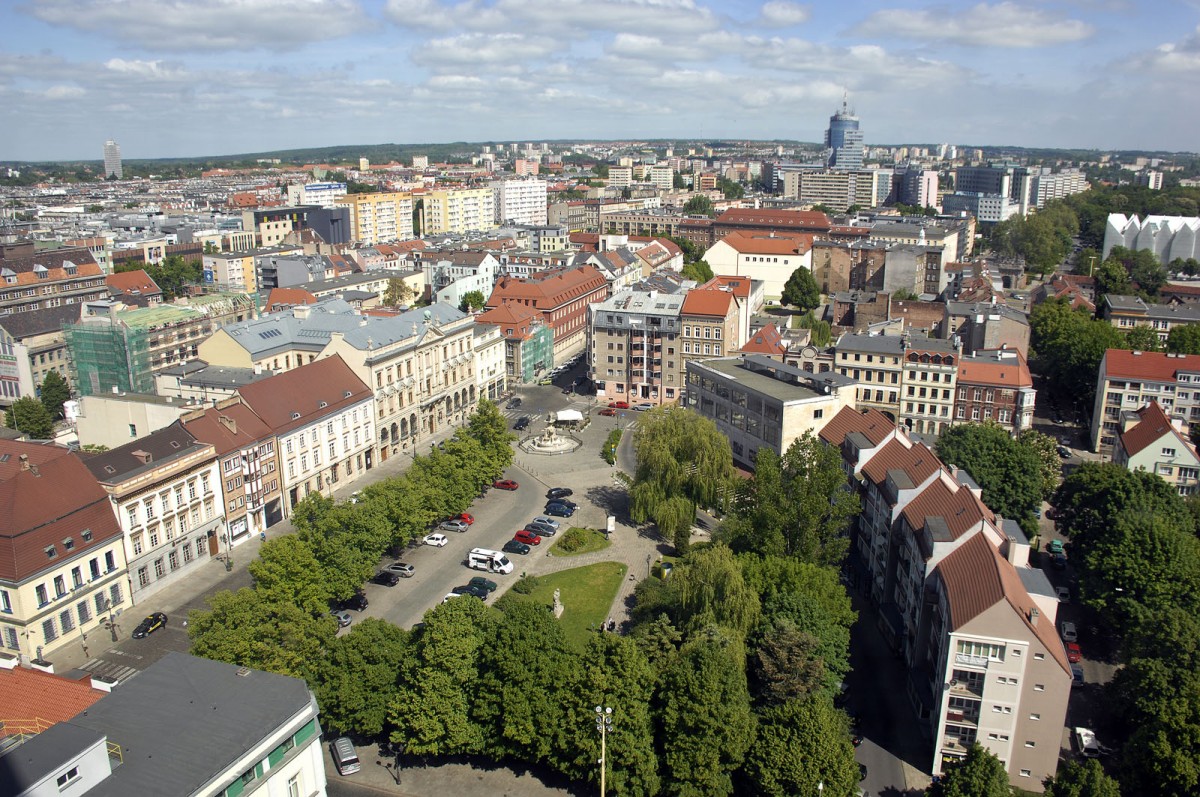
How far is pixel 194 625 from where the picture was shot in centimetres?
4109

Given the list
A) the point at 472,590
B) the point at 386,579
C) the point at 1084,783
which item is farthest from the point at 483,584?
the point at 1084,783

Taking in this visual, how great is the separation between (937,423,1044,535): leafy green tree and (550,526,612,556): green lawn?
83.6 feet

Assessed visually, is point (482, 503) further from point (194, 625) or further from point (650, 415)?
point (194, 625)

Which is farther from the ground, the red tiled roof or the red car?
the red tiled roof

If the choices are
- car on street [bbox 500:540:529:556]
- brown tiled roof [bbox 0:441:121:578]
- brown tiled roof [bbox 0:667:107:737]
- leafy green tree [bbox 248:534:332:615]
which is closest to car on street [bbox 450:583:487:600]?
car on street [bbox 500:540:529:556]

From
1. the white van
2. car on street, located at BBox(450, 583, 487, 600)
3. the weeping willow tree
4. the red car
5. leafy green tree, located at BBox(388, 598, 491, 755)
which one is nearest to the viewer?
leafy green tree, located at BBox(388, 598, 491, 755)

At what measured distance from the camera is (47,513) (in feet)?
162

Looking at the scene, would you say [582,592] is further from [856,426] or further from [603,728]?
[856,426]

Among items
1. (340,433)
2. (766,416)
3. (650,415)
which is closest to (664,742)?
(650,415)

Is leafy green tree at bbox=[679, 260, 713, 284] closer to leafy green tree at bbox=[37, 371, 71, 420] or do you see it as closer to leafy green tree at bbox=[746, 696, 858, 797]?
leafy green tree at bbox=[37, 371, 71, 420]

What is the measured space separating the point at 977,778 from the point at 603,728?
1494cm

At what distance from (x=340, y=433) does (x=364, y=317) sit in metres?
17.3

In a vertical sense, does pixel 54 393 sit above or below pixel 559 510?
above

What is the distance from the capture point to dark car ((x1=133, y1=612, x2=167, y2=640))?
50.5 meters
